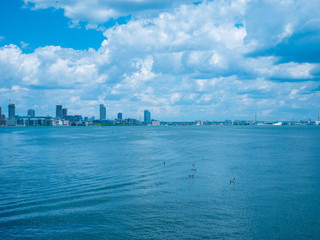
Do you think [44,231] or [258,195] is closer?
[44,231]

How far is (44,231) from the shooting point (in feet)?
85.6

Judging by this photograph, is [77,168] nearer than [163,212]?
No

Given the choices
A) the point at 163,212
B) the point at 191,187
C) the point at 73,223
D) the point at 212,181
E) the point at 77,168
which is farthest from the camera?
the point at 77,168

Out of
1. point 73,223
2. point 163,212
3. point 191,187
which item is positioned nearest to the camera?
point 73,223

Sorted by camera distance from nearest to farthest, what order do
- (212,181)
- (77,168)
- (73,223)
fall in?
(73,223), (212,181), (77,168)

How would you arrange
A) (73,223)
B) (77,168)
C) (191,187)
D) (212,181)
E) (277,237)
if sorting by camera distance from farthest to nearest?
(77,168), (212,181), (191,187), (73,223), (277,237)

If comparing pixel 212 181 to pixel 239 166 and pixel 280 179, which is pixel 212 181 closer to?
pixel 280 179

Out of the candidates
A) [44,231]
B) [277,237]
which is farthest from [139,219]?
[277,237]

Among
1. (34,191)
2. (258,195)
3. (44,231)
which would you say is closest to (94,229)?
(44,231)

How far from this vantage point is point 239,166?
57.7 meters

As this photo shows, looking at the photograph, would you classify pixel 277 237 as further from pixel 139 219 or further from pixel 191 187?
pixel 191 187

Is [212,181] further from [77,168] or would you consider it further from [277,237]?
[77,168]

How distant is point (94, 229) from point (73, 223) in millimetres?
2443

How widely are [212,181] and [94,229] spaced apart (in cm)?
2265
